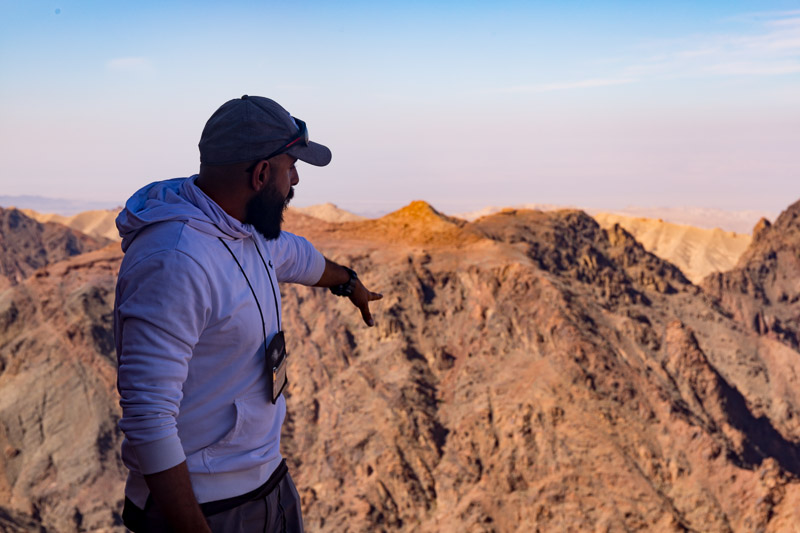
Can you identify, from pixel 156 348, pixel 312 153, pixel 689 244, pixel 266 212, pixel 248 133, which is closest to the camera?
pixel 156 348

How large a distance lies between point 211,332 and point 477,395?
20053 mm

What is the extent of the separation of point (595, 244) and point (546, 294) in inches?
342

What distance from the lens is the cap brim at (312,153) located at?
3025mm

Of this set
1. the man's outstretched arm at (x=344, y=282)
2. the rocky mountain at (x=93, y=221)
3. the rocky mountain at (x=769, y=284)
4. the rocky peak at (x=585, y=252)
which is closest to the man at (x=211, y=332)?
the man's outstretched arm at (x=344, y=282)

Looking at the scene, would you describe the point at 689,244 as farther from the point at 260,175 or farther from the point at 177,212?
the point at 177,212

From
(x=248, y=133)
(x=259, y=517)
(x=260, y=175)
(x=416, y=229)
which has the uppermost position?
(x=248, y=133)

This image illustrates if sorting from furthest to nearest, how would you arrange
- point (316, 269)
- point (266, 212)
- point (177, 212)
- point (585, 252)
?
point (585, 252) < point (316, 269) < point (266, 212) < point (177, 212)

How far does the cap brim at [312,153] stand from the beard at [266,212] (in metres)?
0.18

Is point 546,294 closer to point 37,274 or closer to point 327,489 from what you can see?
point 327,489

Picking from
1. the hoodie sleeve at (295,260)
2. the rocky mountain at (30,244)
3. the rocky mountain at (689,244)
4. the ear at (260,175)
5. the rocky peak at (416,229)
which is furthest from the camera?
the rocky mountain at (689,244)

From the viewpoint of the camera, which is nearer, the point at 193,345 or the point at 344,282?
the point at 193,345

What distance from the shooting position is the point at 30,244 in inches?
2015

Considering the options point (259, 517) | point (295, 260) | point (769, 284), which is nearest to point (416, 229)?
point (769, 284)

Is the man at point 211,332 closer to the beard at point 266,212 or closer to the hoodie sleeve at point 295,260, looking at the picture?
the beard at point 266,212
